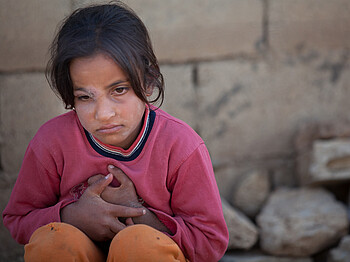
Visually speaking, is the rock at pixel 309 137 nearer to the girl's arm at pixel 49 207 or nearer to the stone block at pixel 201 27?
the stone block at pixel 201 27

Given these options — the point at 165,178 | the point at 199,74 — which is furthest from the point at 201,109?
the point at 165,178

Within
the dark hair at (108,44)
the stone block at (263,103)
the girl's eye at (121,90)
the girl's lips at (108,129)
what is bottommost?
the stone block at (263,103)

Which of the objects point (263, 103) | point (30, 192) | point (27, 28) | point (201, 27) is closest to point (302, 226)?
point (263, 103)

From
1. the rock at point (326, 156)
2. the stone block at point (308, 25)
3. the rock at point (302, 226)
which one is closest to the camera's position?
the rock at point (302, 226)

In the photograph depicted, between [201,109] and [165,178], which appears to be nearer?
[165,178]

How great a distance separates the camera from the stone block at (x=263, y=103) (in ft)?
11.0

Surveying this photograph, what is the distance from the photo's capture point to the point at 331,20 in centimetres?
339

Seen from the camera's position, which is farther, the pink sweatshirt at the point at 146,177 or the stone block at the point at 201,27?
the stone block at the point at 201,27

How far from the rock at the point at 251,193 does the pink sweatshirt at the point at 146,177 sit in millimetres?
1442

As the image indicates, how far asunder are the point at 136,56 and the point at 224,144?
5.62 ft

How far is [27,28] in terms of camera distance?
9.18 feet

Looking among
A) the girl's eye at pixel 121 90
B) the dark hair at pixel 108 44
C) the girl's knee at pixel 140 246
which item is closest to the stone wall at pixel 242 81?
the dark hair at pixel 108 44

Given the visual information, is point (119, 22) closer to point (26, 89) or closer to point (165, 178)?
point (165, 178)

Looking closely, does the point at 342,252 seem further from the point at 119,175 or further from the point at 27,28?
the point at 27,28
